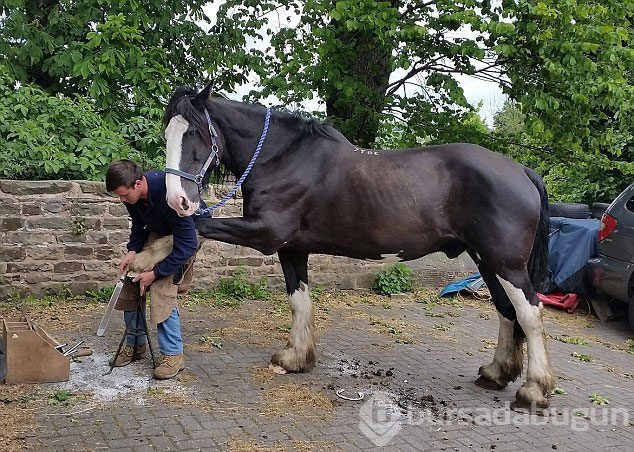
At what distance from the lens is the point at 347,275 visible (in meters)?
8.75

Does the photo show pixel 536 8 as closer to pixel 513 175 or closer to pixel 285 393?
pixel 513 175

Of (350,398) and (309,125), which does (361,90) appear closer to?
(309,125)

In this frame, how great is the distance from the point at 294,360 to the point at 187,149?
1.96m

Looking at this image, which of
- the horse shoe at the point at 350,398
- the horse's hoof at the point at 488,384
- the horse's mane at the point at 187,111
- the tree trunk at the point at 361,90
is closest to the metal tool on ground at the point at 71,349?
the horse's mane at the point at 187,111

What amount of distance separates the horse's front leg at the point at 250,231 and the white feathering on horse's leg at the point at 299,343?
67 cm

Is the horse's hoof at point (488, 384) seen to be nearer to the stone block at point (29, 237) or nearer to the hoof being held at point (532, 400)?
the hoof being held at point (532, 400)

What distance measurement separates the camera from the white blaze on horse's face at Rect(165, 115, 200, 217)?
4.12 meters

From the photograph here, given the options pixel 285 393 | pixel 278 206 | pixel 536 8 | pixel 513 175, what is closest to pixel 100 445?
pixel 285 393

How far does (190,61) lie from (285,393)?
8019 mm

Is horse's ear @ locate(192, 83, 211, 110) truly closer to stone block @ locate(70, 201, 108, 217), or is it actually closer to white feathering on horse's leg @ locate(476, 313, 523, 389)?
white feathering on horse's leg @ locate(476, 313, 523, 389)

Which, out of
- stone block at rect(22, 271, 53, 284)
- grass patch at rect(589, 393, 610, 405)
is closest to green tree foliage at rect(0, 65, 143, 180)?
stone block at rect(22, 271, 53, 284)

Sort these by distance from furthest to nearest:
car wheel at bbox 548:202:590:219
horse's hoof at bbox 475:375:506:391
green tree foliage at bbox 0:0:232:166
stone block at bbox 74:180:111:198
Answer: car wheel at bbox 548:202:590:219 < green tree foliage at bbox 0:0:232:166 < stone block at bbox 74:180:111:198 < horse's hoof at bbox 475:375:506:391

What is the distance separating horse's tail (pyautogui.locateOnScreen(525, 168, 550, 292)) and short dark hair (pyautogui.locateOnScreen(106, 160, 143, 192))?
296 centimetres

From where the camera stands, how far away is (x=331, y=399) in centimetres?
455
